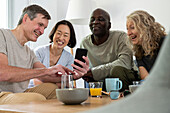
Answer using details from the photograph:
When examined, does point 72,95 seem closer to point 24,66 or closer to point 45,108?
point 45,108

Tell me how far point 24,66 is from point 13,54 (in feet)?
0.44

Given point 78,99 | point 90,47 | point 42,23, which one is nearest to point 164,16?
point 90,47

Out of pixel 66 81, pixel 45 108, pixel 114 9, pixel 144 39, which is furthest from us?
pixel 114 9

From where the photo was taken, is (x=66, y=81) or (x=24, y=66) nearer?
(x=66, y=81)

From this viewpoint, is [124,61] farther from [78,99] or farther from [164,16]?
[78,99]

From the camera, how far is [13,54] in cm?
174

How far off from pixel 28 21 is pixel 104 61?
1148 millimetres

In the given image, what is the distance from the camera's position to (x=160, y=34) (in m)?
2.36

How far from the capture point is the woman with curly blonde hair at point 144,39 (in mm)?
2240

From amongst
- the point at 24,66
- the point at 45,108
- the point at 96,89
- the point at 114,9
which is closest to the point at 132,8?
the point at 114,9

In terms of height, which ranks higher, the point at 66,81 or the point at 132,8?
the point at 132,8

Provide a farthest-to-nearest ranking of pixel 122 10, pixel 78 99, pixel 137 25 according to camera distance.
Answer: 1. pixel 122 10
2. pixel 137 25
3. pixel 78 99

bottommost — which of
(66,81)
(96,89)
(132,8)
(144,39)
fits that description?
(96,89)

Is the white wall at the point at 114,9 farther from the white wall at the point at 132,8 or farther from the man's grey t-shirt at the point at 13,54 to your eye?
the man's grey t-shirt at the point at 13,54
